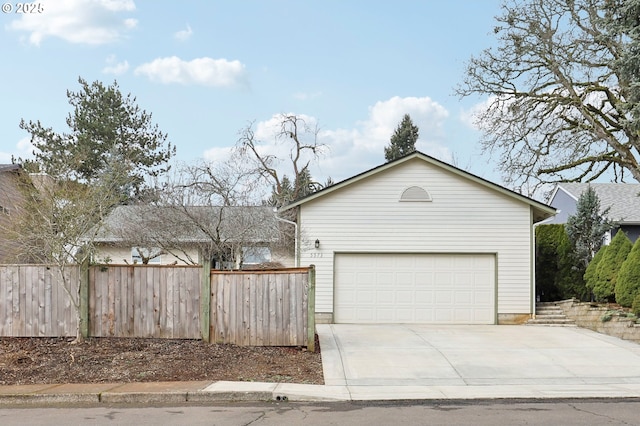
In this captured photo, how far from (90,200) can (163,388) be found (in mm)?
5382

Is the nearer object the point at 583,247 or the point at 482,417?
the point at 482,417

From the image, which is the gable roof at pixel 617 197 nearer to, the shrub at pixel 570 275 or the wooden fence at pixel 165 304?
the shrub at pixel 570 275

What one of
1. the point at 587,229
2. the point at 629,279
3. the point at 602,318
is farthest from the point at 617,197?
the point at 602,318

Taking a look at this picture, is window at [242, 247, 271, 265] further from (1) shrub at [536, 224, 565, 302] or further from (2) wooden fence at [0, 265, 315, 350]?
(1) shrub at [536, 224, 565, 302]

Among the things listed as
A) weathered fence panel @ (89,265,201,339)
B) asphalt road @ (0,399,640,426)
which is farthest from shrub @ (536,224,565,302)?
weathered fence panel @ (89,265,201,339)

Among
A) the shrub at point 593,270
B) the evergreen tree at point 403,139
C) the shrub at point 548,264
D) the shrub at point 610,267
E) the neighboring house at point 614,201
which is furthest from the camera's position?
the evergreen tree at point 403,139

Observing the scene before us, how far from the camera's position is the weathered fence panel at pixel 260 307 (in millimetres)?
12273

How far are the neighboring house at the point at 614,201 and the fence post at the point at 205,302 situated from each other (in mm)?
12242

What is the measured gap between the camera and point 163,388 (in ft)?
29.7

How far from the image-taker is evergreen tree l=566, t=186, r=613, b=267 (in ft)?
61.1

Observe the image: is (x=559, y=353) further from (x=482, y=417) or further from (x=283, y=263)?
(x=283, y=263)

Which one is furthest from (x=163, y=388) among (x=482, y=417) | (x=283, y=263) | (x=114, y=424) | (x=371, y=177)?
(x=283, y=263)

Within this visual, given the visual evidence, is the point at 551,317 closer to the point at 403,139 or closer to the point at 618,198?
the point at 618,198

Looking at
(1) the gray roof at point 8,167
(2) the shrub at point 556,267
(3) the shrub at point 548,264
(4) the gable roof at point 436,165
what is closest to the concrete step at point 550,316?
(2) the shrub at point 556,267
